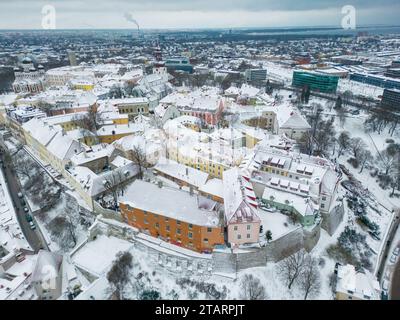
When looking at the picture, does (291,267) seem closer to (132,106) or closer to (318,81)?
(132,106)

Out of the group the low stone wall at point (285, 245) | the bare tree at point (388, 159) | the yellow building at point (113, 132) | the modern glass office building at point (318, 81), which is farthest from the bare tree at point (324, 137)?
the modern glass office building at point (318, 81)

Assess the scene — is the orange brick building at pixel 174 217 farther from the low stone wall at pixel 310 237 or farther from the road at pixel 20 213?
the road at pixel 20 213

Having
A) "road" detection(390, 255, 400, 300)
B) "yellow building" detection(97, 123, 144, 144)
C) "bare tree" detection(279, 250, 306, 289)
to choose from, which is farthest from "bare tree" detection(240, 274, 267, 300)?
"yellow building" detection(97, 123, 144, 144)

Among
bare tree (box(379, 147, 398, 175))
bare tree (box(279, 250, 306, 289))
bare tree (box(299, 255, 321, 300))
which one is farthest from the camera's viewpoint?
bare tree (box(379, 147, 398, 175))

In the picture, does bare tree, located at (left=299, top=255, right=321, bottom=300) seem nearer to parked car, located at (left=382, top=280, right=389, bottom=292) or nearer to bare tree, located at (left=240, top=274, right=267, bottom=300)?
bare tree, located at (left=240, top=274, right=267, bottom=300)

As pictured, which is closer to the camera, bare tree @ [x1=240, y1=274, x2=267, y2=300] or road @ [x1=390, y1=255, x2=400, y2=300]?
bare tree @ [x1=240, y1=274, x2=267, y2=300]

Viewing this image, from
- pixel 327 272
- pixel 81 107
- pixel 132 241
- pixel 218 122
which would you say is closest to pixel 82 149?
pixel 132 241
